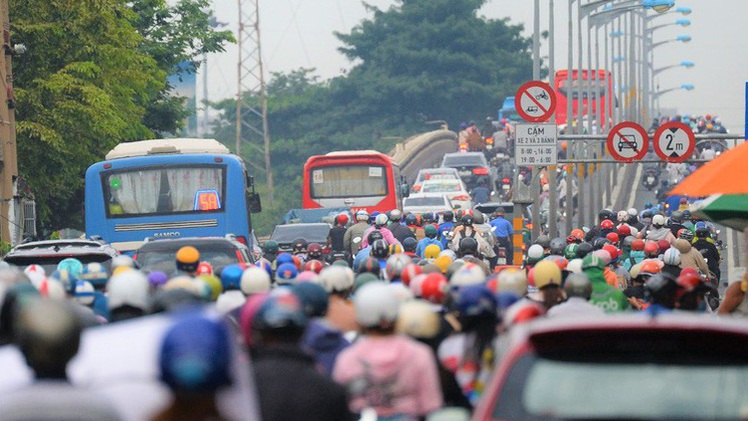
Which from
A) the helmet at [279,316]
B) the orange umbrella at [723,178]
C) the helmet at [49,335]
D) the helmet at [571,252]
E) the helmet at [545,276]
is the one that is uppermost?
the orange umbrella at [723,178]

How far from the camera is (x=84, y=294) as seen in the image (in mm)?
11219

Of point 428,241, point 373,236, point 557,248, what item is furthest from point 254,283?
point 428,241

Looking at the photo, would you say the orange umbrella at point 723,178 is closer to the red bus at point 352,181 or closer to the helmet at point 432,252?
the helmet at point 432,252

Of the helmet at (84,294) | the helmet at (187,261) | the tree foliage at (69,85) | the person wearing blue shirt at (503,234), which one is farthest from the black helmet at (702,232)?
the tree foliage at (69,85)

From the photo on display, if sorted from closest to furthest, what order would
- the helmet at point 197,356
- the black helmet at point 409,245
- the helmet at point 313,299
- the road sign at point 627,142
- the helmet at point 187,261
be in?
the helmet at point 197,356, the helmet at point 313,299, the helmet at point 187,261, the black helmet at point 409,245, the road sign at point 627,142

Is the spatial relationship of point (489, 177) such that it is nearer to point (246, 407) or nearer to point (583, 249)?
point (583, 249)

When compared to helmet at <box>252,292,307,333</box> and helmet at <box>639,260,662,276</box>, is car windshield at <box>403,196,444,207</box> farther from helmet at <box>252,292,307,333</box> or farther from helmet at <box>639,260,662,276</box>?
helmet at <box>252,292,307,333</box>

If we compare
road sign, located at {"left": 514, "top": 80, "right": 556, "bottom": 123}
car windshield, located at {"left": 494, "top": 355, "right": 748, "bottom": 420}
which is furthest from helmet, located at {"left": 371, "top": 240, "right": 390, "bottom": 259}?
car windshield, located at {"left": 494, "top": 355, "right": 748, "bottom": 420}

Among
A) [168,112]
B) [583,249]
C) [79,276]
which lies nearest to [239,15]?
[168,112]

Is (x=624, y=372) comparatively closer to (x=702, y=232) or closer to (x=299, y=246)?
(x=702, y=232)

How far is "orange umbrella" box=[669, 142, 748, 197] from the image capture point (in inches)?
445

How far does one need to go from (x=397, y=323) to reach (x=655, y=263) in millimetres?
10036

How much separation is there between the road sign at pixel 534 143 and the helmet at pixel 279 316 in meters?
21.3

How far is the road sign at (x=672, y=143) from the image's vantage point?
3009 centimetres
